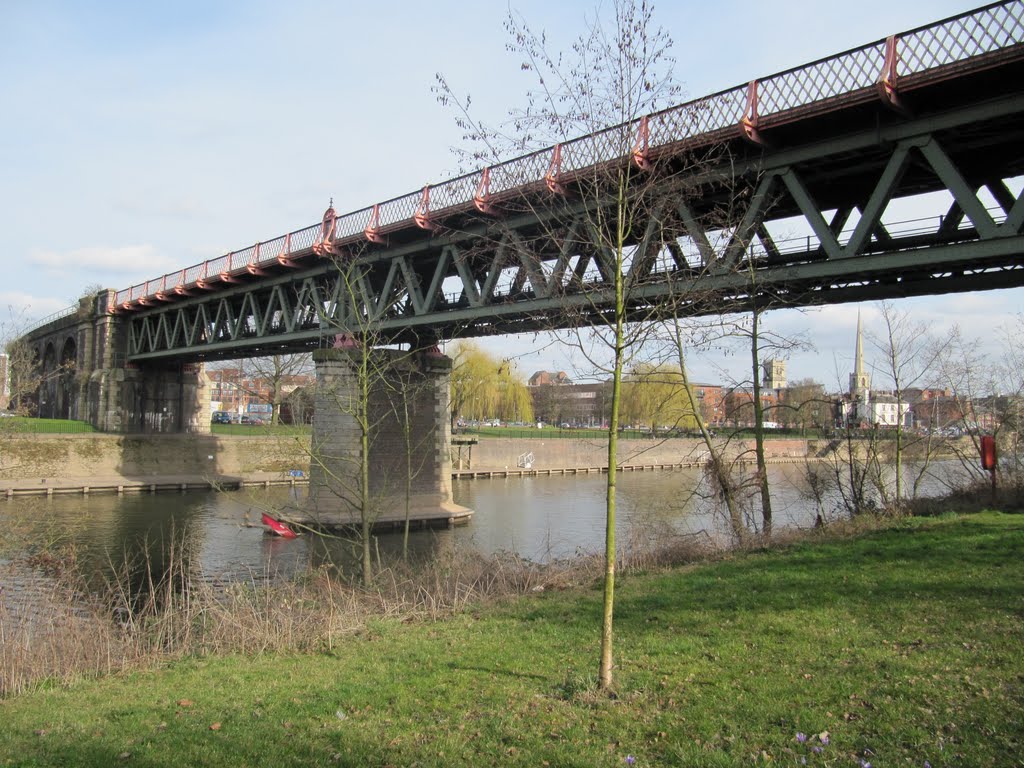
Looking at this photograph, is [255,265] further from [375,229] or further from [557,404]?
[557,404]

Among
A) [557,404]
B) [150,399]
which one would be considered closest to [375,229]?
[150,399]

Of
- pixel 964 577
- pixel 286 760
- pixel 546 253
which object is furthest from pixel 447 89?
pixel 546 253

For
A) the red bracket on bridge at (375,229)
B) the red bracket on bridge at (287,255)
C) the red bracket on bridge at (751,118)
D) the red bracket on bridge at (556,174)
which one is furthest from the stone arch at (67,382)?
the red bracket on bridge at (751,118)

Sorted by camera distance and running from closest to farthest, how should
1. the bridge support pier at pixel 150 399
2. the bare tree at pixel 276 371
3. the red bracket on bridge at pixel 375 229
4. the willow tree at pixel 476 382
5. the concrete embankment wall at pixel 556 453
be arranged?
the red bracket on bridge at pixel 375 229 → the bridge support pier at pixel 150 399 → the bare tree at pixel 276 371 → the concrete embankment wall at pixel 556 453 → the willow tree at pixel 476 382

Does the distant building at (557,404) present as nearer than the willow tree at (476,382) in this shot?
No

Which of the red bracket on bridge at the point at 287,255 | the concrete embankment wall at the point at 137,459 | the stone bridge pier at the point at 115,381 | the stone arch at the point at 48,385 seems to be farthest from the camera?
the stone arch at the point at 48,385

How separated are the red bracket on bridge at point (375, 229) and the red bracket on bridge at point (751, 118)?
13.3 m

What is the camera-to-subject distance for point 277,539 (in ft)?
89.5

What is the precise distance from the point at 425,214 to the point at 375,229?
2.82 metres

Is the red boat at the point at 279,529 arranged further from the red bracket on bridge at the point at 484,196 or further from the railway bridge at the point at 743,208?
the red bracket on bridge at the point at 484,196

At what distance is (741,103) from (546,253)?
5.95 meters

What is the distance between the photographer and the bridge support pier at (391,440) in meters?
27.2

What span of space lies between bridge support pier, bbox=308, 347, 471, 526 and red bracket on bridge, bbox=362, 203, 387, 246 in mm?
3974

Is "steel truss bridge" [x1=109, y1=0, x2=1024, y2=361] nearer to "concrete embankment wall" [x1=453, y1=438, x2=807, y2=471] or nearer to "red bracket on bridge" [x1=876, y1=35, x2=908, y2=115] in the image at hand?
"red bracket on bridge" [x1=876, y1=35, x2=908, y2=115]
